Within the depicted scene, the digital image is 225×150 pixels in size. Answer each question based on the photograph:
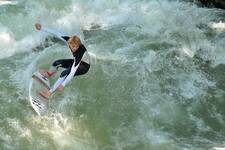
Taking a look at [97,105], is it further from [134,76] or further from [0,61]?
[0,61]

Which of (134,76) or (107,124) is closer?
(107,124)

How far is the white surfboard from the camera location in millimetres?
10258

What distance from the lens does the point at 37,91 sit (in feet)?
34.5

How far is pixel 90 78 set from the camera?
11516 mm

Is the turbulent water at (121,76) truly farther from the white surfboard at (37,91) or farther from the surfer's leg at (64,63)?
the surfer's leg at (64,63)

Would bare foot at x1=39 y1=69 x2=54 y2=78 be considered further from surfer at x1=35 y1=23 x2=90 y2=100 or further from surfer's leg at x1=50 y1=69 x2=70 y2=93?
surfer's leg at x1=50 y1=69 x2=70 y2=93

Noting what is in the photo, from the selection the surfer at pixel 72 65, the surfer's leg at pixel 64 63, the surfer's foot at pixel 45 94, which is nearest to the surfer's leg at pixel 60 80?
the surfer at pixel 72 65

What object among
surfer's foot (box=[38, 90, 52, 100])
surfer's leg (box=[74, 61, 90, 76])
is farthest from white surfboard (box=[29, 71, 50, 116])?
surfer's leg (box=[74, 61, 90, 76])

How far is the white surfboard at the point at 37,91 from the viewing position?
1026 centimetres

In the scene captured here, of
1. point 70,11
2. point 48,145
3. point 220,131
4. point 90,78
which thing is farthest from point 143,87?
point 70,11

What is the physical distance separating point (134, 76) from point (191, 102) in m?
1.34

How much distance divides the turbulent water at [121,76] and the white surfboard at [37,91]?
19cm

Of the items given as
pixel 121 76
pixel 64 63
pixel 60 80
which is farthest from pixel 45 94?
pixel 121 76

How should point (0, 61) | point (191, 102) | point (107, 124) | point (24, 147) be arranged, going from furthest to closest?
point (0, 61)
point (191, 102)
point (107, 124)
point (24, 147)
